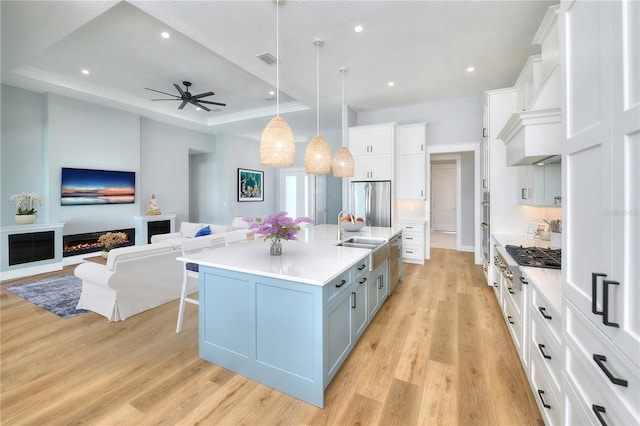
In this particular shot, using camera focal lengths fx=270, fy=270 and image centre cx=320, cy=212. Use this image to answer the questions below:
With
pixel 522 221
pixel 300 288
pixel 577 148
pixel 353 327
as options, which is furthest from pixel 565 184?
pixel 522 221

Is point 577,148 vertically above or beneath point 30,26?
beneath

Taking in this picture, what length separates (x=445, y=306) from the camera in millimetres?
3346

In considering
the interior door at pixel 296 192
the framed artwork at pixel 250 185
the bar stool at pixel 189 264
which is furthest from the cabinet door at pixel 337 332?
the framed artwork at pixel 250 185

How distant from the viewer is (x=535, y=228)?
3438 mm

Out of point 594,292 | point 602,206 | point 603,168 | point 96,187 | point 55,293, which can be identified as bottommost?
point 55,293

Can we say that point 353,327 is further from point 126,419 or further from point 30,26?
point 30,26

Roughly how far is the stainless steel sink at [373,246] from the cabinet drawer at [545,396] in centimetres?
134

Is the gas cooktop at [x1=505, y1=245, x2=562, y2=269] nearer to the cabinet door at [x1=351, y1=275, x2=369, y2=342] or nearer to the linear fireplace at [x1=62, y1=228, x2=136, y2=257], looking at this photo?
the cabinet door at [x1=351, y1=275, x2=369, y2=342]

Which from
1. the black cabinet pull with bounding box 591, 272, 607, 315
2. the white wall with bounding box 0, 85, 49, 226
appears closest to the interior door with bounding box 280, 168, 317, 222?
the white wall with bounding box 0, 85, 49, 226

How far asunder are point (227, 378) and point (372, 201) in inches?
161

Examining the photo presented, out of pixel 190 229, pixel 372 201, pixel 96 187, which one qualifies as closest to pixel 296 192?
pixel 372 201

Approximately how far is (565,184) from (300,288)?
147 centimetres

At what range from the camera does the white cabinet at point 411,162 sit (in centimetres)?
541

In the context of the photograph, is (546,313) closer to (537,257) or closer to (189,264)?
(537,257)
